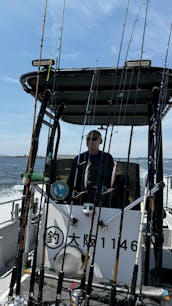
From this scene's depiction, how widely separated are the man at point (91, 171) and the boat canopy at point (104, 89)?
1.41 feet

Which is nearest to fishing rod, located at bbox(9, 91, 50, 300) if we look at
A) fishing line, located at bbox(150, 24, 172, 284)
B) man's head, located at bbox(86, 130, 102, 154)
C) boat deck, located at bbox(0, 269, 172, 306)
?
boat deck, located at bbox(0, 269, 172, 306)

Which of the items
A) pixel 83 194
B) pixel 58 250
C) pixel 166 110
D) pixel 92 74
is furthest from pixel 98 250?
pixel 166 110

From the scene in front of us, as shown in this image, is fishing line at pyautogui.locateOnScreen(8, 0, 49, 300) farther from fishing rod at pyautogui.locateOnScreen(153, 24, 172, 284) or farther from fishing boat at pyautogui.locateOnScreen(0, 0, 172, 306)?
fishing rod at pyautogui.locateOnScreen(153, 24, 172, 284)

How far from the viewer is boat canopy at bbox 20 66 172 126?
3.39m

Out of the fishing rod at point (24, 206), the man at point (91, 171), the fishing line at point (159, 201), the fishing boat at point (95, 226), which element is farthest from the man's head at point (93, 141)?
the fishing line at point (159, 201)

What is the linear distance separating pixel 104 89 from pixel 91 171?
115 centimetres

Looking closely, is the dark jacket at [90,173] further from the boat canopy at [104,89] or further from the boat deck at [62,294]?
the boat deck at [62,294]

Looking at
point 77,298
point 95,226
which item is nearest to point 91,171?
point 95,226

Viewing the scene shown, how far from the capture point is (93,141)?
3807mm

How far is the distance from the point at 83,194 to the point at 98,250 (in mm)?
743

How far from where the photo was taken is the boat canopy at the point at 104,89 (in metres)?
3.39

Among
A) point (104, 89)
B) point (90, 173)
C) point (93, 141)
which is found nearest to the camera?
point (90, 173)

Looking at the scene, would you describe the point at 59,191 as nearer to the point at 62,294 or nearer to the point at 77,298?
the point at 62,294

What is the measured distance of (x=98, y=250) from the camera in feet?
10.6
